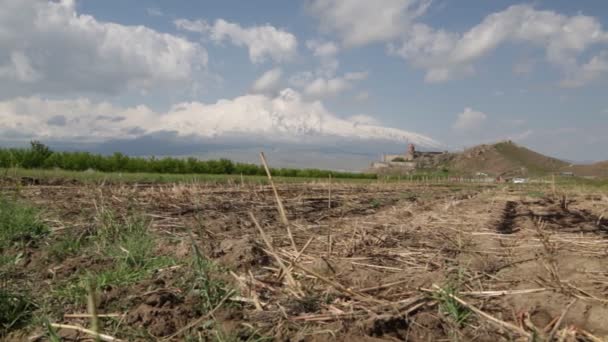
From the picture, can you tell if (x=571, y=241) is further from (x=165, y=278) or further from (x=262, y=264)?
(x=165, y=278)

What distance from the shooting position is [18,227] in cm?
402

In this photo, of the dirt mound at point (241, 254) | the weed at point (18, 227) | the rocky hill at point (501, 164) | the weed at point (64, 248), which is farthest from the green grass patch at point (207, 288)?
the rocky hill at point (501, 164)

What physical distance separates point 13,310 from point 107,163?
24457 millimetres

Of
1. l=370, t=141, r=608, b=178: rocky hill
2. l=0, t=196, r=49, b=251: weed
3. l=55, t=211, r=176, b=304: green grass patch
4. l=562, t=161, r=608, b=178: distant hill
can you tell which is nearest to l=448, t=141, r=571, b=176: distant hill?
l=370, t=141, r=608, b=178: rocky hill

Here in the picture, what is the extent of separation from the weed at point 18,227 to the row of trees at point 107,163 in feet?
51.3

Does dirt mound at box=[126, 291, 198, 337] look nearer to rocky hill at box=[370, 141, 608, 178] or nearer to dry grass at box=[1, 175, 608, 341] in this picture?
dry grass at box=[1, 175, 608, 341]

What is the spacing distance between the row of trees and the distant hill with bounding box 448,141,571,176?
1486 cm

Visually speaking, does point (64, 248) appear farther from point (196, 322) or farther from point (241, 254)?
point (196, 322)

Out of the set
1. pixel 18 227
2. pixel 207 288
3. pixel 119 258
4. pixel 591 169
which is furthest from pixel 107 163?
pixel 591 169

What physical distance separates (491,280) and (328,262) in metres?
0.97

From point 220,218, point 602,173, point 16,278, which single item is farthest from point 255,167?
point 16,278

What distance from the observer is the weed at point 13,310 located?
231 cm

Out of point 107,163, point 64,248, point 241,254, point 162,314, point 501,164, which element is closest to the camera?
point 162,314

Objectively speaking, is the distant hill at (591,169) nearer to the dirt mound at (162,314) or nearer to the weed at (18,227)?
the weed at (18,227)
